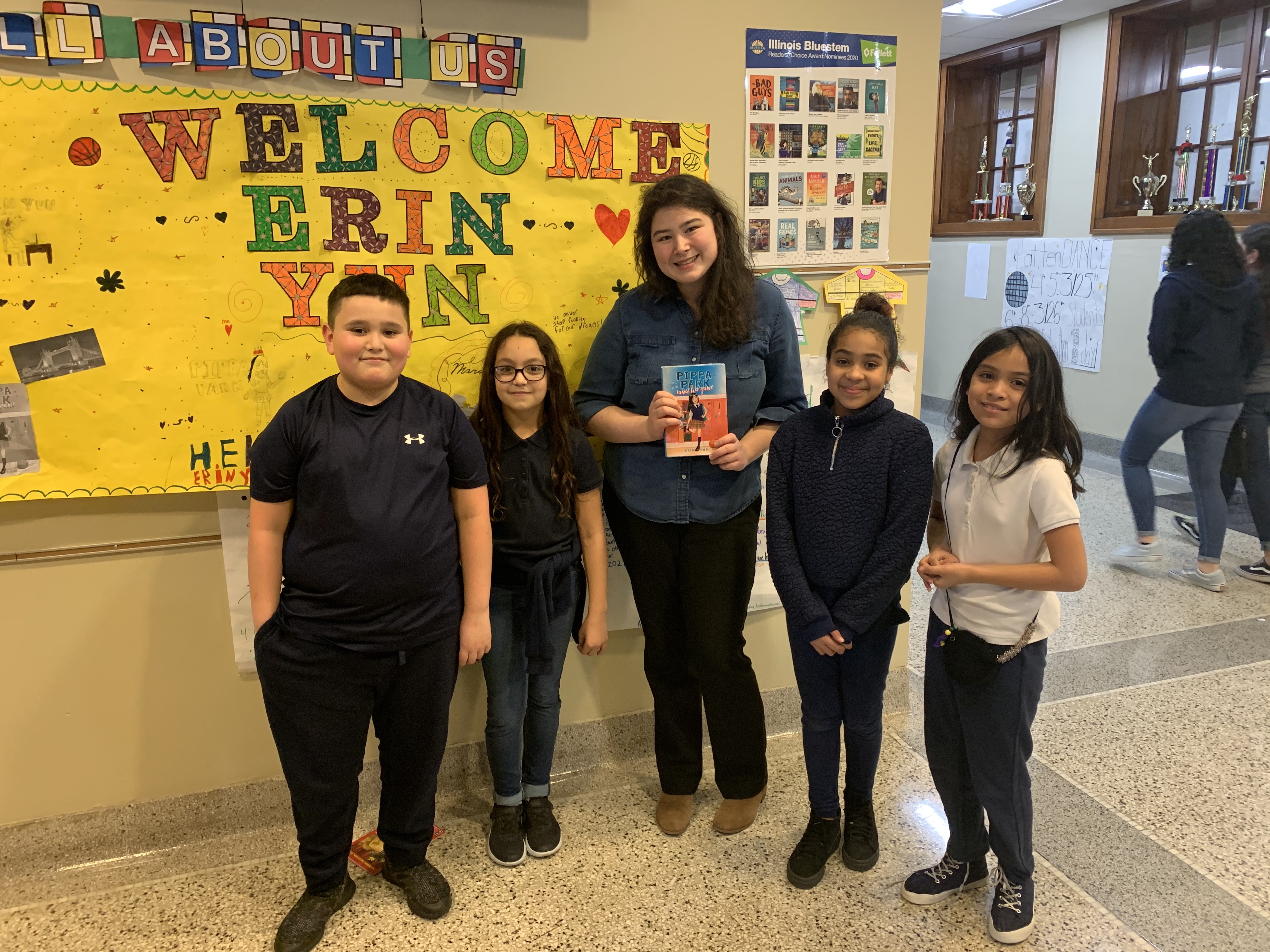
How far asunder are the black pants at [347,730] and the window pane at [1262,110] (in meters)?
4.88

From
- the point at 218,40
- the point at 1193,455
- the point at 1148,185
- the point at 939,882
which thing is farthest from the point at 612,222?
the point at 1148,185

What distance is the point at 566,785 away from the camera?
2258 mm

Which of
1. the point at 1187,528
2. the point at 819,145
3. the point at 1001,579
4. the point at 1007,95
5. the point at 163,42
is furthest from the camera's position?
the point at 1007,95

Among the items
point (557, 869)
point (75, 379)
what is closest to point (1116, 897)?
point (557, 869)

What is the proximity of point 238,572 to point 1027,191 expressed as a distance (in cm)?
558

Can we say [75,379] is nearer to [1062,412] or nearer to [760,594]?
[760,594]

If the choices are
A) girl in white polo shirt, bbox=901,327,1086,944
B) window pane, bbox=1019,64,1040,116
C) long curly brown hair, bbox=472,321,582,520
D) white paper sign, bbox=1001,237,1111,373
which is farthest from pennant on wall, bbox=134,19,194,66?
window pane, bbox=1019,64,1040,116

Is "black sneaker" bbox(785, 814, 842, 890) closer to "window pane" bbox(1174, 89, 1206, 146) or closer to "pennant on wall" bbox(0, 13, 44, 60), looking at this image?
"pennant on wall" bbox(0, 13, 44, 60)

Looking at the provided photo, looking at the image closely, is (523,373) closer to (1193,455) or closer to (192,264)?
(192,264)

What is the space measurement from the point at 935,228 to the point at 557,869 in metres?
6.05

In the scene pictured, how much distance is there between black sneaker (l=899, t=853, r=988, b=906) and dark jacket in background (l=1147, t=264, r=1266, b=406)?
2811 mm

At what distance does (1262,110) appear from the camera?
433cm

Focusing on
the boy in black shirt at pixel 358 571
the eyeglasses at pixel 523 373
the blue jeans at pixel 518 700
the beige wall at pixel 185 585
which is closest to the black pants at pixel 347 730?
the boy in black shirt at pixel 358 571

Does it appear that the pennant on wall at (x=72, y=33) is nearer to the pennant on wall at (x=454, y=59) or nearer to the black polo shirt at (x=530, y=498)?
the pennant on wall at (x=454, y=59)
